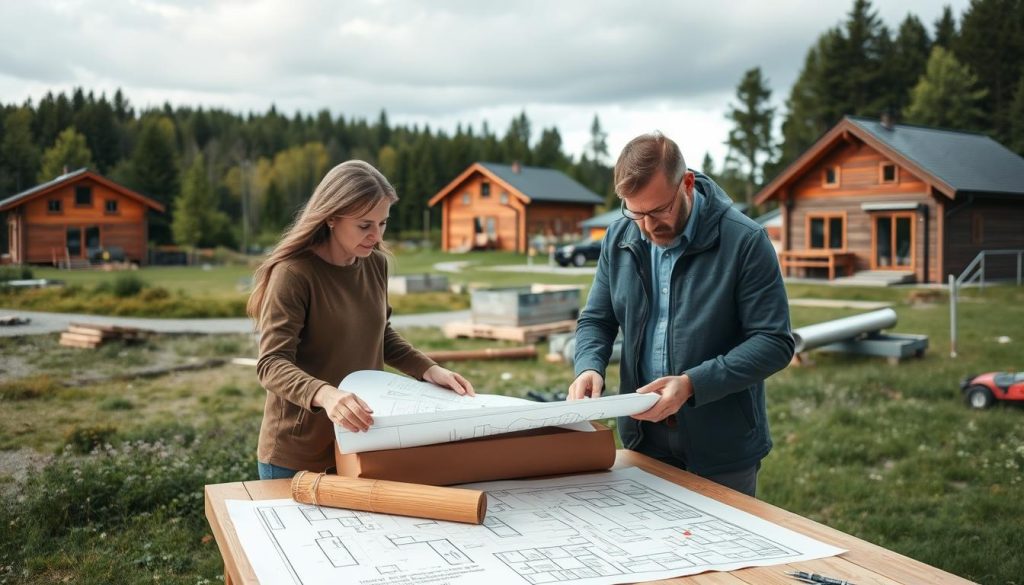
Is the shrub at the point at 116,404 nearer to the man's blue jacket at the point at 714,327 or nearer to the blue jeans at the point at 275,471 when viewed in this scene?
the blue jeans at the point at 275,471

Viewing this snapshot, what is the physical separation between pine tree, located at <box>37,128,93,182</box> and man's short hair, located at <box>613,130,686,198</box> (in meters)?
4.73

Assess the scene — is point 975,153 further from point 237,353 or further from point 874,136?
point 237,353

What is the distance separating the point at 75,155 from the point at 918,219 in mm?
18226

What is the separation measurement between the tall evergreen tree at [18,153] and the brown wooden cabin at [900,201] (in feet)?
45.7

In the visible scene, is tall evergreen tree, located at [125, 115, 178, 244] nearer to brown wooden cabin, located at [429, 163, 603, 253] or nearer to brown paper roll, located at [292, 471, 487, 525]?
brown paper roll, located at [292, 471, 487, 525]

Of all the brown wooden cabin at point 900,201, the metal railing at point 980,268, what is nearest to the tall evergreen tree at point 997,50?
the brown wooden cabin at point 900,201

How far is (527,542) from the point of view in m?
1.65

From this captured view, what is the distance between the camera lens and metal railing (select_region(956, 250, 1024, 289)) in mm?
13789

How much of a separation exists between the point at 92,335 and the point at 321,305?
18.0 feet

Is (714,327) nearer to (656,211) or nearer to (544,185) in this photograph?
(656,211)

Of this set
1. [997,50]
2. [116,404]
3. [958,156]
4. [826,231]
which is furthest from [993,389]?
[826,231]

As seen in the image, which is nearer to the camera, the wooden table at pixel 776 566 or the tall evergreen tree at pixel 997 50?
the wooden table at pixel 776 566

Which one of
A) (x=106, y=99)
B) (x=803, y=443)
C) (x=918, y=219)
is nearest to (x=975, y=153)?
(x=918, y=219)

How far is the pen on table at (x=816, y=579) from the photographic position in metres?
1.43
